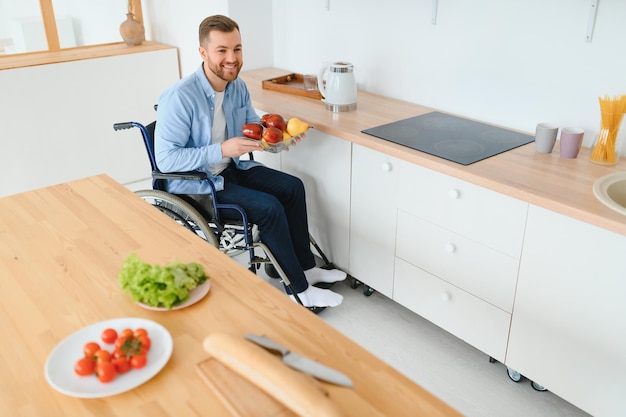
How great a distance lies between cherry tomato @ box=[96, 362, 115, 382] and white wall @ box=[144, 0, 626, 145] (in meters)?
1.88

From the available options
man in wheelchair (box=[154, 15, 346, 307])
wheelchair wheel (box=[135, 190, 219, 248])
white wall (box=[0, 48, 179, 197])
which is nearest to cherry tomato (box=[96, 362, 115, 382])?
wheelchair wheel (box=[135, 190, 219, 248])

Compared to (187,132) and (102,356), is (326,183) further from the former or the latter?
(102,356)

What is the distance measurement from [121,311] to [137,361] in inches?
8.5

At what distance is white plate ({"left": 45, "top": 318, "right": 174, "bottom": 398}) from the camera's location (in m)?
1.08

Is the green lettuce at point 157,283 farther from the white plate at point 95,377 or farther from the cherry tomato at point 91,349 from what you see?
the cherry tomato at point 91,349

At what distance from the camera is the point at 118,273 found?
4.71ft

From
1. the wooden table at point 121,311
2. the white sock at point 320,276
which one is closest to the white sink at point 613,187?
the wooden table at point 121,311

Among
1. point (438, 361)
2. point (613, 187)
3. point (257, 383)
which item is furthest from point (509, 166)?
point (257, 383)

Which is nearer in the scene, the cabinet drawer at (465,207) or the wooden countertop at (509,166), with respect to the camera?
the wooden countertop at (509,166)

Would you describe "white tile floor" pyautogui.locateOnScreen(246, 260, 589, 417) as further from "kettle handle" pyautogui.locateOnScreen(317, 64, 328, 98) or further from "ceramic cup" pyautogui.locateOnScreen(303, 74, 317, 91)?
"ceramic cup" pyautogui.locateOnScreen(303, 74, 317, 91)

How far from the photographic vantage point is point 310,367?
107 cm

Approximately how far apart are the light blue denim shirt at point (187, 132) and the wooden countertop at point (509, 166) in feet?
1.50

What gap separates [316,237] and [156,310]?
5.41ft

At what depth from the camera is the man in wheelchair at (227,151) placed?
2322 mm
